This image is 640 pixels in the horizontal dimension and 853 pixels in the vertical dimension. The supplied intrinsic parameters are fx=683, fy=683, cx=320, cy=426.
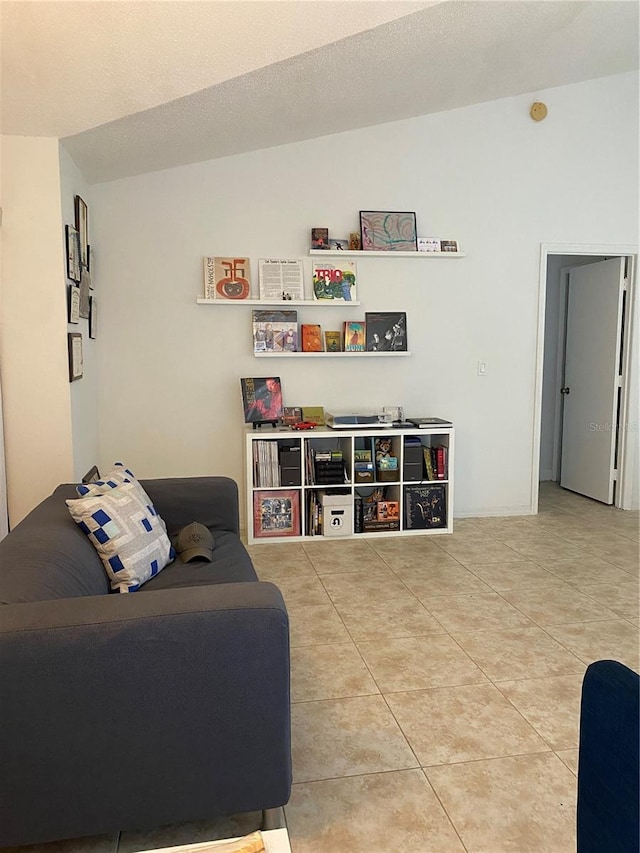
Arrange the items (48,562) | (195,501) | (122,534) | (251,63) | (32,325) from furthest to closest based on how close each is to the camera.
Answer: (32,325)
(195,501)
(251,63)
(122,534)
(48,562)

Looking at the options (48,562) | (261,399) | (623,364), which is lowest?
(48,562)

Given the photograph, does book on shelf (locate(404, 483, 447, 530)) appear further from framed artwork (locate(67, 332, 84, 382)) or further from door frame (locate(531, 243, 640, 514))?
framed artwork (locate(67, 332, 84, 382))

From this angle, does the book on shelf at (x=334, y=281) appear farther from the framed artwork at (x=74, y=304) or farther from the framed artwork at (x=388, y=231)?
the framed artwork at (x=74, y=304)

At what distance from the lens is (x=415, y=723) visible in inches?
96.4

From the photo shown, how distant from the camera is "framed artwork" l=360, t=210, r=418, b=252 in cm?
485

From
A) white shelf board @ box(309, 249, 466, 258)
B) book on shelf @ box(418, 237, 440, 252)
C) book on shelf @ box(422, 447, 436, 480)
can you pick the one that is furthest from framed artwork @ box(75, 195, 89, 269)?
book on shelf @ box(422, 447, 436, 480)

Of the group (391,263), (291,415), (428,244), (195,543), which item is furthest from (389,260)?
(195,543)

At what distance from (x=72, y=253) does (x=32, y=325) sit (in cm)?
47

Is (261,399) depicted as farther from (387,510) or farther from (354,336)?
(387,510)

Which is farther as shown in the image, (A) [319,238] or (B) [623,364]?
(B) [623,364]

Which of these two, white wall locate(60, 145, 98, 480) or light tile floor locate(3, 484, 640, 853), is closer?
light tile floor locate(3, 484, 640, 853)

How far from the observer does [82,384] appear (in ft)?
13.5

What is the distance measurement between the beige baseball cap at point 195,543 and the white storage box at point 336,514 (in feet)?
5.48

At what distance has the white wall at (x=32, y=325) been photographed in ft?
11.1
